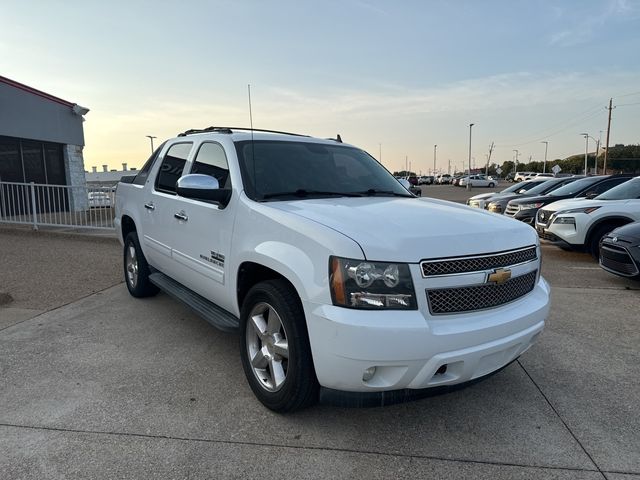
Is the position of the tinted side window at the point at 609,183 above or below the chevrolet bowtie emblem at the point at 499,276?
above

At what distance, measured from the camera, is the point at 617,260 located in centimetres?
627

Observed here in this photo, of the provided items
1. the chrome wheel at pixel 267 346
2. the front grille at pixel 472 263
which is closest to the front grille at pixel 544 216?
the front grille at pixel 472 263

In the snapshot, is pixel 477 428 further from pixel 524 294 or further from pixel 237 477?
pixel 237 477

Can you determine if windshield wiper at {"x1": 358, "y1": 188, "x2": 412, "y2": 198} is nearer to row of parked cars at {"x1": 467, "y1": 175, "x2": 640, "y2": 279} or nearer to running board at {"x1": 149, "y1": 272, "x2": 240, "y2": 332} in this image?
A: running board at {"x1": 149, "y1": 272, "x2": 240, "y2": 332}

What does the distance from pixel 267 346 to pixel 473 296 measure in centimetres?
132

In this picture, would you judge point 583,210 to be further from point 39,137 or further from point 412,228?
point 39,137

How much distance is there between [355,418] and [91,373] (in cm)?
210

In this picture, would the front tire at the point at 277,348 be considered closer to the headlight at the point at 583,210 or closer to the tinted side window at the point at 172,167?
the tinted side window at the point at 172,167

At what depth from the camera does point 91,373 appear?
3.59 metres

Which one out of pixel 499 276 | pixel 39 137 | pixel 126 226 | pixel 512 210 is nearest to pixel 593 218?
pixel 512 210

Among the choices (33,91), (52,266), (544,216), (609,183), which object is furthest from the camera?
(33,91)

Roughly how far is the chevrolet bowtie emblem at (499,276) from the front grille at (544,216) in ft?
25.7

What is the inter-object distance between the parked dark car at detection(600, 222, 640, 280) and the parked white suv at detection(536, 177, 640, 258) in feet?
6.18

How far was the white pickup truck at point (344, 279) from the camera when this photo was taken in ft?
7.93
